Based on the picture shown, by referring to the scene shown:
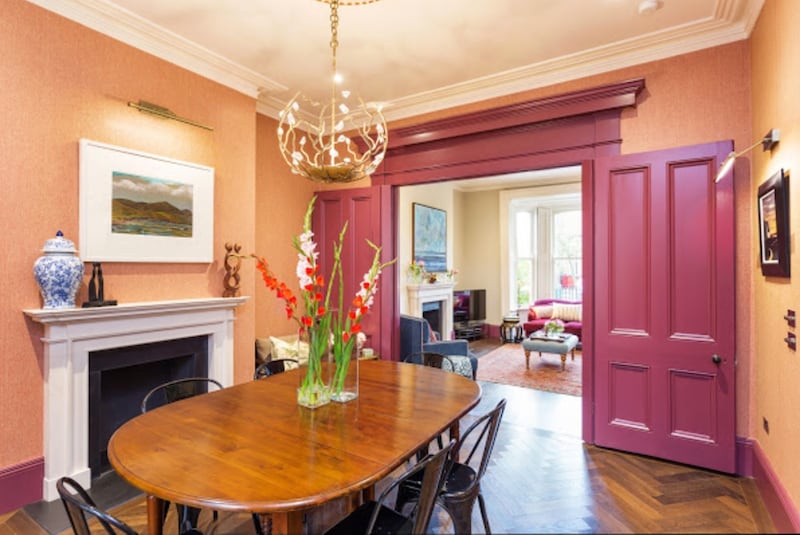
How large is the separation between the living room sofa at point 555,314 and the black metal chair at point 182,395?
531 cm

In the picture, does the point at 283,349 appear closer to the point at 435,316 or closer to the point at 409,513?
the point at 409,513

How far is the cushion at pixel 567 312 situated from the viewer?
6.99 m

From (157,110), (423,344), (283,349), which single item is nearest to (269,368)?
(283,349)

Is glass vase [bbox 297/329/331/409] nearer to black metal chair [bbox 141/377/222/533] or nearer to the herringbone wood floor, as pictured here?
black metal chair [bbox 141/377/222/533]

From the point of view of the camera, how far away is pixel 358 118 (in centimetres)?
423

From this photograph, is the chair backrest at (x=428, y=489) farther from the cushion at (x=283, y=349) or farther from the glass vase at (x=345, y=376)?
the cushion at (x=283, y=349)

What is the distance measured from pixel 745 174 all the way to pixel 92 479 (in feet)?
14.3

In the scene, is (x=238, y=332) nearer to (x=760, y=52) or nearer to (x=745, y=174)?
(x=745, y=174)

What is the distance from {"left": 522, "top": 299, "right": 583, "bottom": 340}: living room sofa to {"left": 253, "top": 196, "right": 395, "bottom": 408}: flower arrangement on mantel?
18.9ft

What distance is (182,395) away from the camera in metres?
2.21

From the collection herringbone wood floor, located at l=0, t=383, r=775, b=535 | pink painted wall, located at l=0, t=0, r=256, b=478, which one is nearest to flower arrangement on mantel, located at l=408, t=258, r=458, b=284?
pink painted wall, located at l=0, t=0, r=256, b=478

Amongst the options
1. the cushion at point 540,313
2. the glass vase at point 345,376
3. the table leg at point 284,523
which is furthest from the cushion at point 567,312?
the table leg at point 284,523

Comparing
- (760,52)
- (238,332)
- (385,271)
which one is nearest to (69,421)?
(238,332)

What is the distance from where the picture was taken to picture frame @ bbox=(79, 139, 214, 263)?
8.36ft
